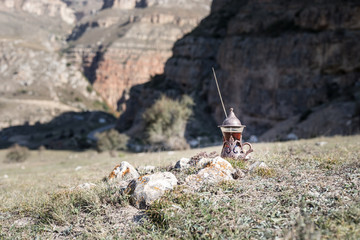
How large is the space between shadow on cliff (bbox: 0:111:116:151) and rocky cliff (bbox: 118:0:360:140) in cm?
2308

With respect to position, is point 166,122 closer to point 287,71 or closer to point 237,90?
point 237,90

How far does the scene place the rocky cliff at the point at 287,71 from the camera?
2431 cm

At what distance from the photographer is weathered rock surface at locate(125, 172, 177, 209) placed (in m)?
3.86

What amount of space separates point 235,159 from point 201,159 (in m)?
0.60

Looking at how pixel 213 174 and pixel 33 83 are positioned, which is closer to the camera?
pixel 213 174

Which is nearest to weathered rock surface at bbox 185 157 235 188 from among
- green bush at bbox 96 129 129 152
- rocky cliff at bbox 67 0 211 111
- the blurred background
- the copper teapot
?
the copper teapot

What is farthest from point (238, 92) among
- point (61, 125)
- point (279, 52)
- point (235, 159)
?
point (61, 125)

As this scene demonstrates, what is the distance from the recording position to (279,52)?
29.6 metres

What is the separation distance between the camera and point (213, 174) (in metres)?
4.36

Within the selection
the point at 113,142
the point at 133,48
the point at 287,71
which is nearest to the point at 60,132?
the point at 113,142

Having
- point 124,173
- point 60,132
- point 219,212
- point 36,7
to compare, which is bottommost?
point 60,132

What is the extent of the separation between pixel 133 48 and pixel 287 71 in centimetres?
9152

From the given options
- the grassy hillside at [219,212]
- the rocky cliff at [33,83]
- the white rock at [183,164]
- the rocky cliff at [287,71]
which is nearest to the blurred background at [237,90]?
the rocky cliff at [287,71]

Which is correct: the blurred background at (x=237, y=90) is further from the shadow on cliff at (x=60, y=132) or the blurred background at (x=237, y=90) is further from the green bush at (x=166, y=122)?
the shadow on cliff at (x=60, y=132)
